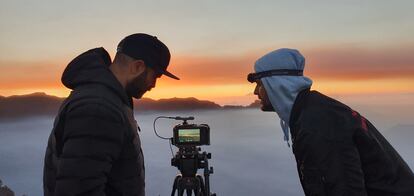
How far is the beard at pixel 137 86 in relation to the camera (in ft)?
8.00

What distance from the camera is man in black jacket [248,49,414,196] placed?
7.43ft

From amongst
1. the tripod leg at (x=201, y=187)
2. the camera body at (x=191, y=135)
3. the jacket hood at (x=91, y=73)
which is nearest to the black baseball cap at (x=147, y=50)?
the jacket hood at (x=91, y=73)

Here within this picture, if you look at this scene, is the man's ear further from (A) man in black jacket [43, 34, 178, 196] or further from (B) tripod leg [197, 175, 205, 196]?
(B) tripod leg [197, 175, 205, 196]

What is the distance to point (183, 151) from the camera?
5.84 m

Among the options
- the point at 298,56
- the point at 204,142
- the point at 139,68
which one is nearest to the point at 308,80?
the point at 298,56

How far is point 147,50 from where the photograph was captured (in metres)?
2.45

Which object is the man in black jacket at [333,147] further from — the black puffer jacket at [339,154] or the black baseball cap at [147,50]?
the black baseball cap at [147,50]

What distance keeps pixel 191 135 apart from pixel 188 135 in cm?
4

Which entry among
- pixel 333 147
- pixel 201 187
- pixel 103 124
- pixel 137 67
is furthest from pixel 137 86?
pixel 201 187

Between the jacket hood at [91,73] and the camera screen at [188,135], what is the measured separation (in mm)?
3178

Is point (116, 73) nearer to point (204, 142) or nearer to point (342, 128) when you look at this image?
point (342, 128)

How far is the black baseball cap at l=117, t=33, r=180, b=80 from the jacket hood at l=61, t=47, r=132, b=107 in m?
0.15

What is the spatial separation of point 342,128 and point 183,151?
12.1 feet

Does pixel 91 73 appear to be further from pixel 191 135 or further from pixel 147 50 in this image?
pixel 191 135
